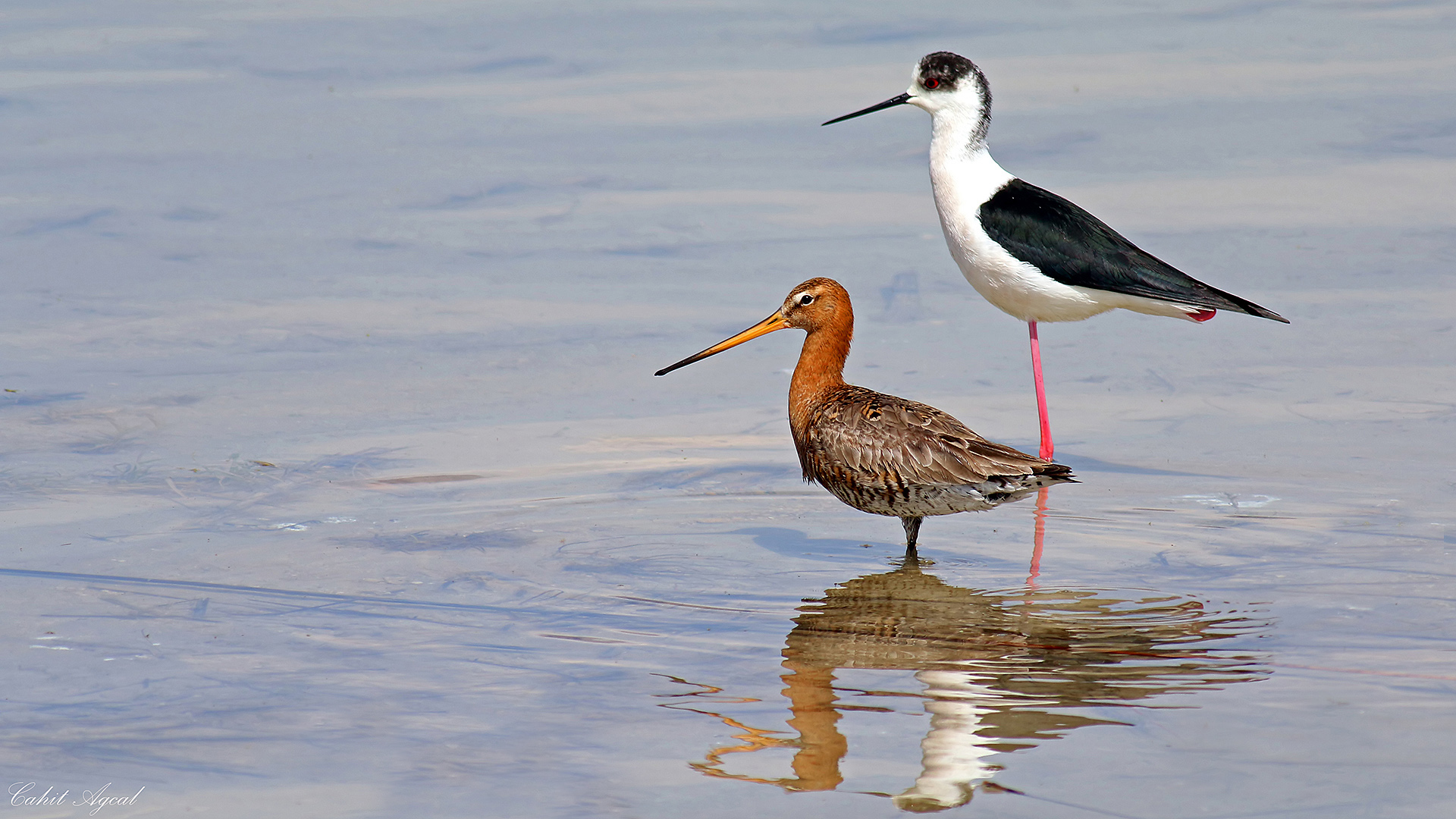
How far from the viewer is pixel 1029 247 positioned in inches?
339

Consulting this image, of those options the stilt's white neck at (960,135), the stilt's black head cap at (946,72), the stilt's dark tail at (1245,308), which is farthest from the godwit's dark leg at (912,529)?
the stilt's black head cap at (946,72)

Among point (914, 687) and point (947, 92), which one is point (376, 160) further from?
point (914, 687)

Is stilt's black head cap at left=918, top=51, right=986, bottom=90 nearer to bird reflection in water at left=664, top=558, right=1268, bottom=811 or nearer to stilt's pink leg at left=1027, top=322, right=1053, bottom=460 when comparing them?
stilt's pink leg at left=1027, top=322, right=1053, bottom=460

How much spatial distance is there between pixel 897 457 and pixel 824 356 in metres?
0.94

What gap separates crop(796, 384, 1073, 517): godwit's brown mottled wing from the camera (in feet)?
22.7

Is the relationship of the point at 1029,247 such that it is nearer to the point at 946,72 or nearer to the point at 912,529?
the point at 946,72

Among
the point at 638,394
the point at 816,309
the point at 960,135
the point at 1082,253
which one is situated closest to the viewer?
the point at 816,309

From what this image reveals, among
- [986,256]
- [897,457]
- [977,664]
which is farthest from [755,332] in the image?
[977,664]

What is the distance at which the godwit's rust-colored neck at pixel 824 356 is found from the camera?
306 inches

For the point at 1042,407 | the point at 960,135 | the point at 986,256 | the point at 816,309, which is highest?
the point at 960,135

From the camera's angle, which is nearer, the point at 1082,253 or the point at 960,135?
the point at 1082,253

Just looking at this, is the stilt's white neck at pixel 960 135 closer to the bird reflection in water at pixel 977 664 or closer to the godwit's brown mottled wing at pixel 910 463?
the godwit's brown mottled wing at pixel 910 463

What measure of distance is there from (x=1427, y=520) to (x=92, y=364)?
665cm

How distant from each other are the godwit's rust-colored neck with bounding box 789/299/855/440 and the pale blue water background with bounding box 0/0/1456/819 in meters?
0.50
